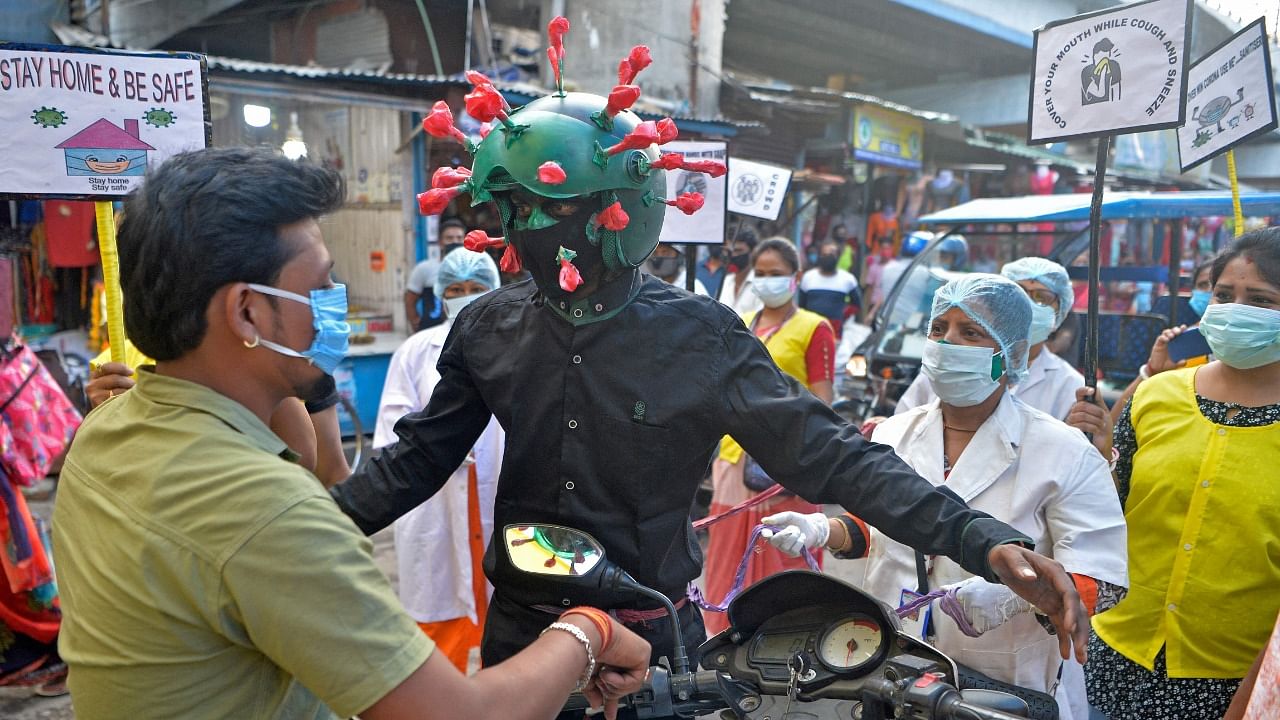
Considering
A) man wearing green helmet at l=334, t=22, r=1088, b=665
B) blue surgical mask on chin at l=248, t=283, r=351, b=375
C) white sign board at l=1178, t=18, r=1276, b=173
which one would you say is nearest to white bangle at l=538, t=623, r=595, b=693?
man wearing green helmet at l=334, t=22, r=1088, b=665

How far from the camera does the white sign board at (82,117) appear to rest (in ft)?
8.95

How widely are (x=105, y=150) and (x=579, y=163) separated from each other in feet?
5.51

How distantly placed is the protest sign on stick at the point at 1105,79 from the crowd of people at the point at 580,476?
0.48 metres

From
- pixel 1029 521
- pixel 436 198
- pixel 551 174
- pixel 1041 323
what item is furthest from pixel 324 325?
pixel 1041 323

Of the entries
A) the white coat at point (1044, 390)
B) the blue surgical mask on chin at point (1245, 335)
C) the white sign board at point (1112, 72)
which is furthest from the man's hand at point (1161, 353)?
the white sign board at point (1112, 72)

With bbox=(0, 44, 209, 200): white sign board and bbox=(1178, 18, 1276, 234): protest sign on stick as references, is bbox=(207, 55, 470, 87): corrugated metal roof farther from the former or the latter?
bbox=(1178, 18, 1276, 234): protest sign on stick

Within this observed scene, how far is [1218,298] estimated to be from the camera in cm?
298

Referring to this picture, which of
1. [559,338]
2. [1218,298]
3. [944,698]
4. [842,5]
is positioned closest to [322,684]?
[944,698]

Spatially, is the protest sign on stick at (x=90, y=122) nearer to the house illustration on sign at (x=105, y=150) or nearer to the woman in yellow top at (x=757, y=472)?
the house illustration on sign at (x=105, y=150)

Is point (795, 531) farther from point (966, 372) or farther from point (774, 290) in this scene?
point (774, 290)

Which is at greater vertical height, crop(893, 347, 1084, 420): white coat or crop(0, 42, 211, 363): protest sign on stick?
crop(0, 42, 211, 363): protest sign on stick

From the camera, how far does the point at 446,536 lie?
424cm

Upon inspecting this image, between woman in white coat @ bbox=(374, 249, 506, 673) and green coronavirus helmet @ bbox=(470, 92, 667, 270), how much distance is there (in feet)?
6.82

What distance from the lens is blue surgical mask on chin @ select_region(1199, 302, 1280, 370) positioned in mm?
2754
